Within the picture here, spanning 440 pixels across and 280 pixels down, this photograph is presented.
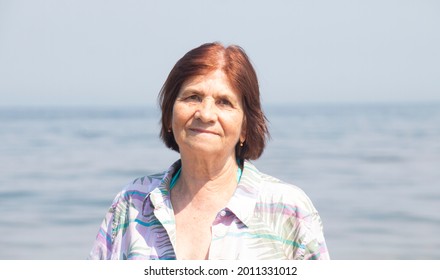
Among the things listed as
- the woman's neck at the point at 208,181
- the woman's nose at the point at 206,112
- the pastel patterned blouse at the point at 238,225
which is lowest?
the pastel patterned blouse at the point at 238,225

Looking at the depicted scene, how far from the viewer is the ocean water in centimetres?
965

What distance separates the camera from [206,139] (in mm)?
3266

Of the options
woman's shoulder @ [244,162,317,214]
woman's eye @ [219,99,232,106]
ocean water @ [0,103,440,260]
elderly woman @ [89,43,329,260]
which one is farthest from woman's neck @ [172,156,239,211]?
ocean water @ [0,103,440,260]

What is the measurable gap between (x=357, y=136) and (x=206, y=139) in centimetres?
2199

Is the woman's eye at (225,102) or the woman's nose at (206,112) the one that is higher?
the woman's eye at (225,102)

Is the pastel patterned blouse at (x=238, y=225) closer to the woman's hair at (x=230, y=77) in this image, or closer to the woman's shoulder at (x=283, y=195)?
the woman's shoulder at (x=283, y=195)

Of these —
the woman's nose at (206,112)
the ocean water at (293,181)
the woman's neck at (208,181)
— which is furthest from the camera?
the ocean water at (293,181)

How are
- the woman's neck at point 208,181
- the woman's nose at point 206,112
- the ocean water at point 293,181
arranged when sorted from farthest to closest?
the ocean water at point 293,181
the woman's neck at point 208,181
the woman's nose at point 206,112

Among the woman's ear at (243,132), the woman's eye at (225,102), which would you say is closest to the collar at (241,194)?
the woman's ear at (243,132)

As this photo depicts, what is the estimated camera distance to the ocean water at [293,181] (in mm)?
9648

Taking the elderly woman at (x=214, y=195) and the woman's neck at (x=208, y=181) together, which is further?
the woman's neck at (x=208, y=181)

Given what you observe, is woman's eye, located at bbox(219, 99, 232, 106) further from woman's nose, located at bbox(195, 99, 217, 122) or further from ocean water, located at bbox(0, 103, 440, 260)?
ocean water, located at bbox(0, 103, 440, 260)

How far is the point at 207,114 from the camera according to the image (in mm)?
3207
